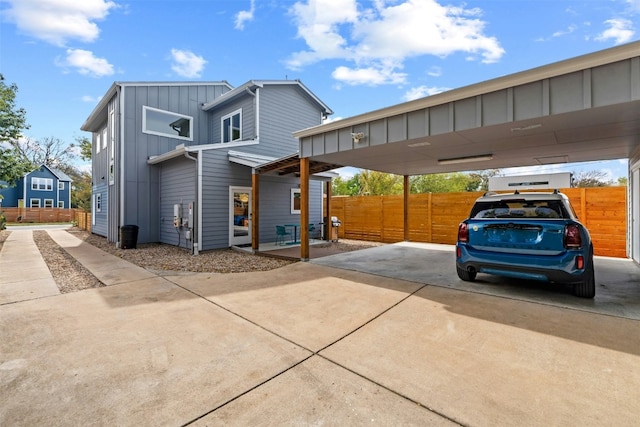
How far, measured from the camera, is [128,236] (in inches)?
403

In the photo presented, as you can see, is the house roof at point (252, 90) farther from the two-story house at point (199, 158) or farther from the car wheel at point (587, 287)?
the car wheel at point (587, 287)

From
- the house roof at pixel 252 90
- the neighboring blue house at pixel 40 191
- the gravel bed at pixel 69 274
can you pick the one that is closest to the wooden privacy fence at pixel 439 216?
the house roof at pixel 252 90

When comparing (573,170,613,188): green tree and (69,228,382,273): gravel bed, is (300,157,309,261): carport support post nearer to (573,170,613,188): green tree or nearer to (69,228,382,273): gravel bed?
(69,228,382,273): gravel bed

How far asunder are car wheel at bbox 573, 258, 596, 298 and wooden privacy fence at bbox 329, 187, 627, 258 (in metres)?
5.12

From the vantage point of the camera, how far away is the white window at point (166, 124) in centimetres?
1165

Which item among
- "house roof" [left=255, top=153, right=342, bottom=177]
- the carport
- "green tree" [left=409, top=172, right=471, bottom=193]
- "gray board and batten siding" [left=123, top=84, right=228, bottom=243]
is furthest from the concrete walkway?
"green tree" [left=409, top=172, right=471, bottom=193]

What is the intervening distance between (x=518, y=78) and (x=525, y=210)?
81.5 inches

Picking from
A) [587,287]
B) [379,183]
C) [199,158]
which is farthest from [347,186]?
[587,287]

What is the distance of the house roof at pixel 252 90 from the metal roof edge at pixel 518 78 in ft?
21.0

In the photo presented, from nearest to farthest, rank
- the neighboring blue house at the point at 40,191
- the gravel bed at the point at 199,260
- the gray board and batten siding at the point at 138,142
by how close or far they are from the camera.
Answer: the gravel bed at the point at 199,260
the gray board and batten siding at the point at 138,142
the neighboring blue house at the point at 40,191

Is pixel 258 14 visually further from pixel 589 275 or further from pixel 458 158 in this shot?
Result: pixel 589 275

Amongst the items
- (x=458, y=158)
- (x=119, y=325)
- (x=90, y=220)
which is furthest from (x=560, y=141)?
(x=90, y=220)

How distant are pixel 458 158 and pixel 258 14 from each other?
7.54m

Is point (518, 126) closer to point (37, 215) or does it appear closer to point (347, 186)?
point (347, 186)
